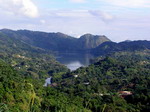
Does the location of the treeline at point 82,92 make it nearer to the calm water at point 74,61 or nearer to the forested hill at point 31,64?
the forested hill at point 31,64

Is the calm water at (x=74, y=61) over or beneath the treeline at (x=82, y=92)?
beneath

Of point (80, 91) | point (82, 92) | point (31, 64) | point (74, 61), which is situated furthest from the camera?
point (74, 61)

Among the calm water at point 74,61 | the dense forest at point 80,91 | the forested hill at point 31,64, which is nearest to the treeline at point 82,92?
the dense forest at point 80,91

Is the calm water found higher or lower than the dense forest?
lower

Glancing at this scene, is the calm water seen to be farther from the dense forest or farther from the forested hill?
the dense forest

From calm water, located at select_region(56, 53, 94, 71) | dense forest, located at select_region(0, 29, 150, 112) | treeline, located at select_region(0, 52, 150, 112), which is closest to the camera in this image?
treeline, located at select_region(0, 52, 150, 112)

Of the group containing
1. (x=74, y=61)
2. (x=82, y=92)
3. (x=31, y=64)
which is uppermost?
(x=31, y=64)

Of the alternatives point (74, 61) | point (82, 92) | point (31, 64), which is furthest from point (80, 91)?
point (74, 61)

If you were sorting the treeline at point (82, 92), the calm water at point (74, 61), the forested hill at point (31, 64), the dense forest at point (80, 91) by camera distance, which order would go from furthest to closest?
the calm water at point (74, 61)
the forested hill at point (31, 64)
the dense forest at point (80, 91)
the treeline at point (82, 92)

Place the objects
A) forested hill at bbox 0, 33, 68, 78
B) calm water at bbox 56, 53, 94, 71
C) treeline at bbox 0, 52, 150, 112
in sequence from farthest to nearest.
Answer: calm water at bbox 56, 53, 94, 71, forested hill at bbox 0, 33, 68, 78, treeline at bbox 0, 52, 150, 112

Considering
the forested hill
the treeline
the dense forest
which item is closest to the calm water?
→ the forested hill

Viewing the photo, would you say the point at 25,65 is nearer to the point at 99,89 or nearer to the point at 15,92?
the point at 99,89

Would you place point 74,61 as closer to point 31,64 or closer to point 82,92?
point 31,64
